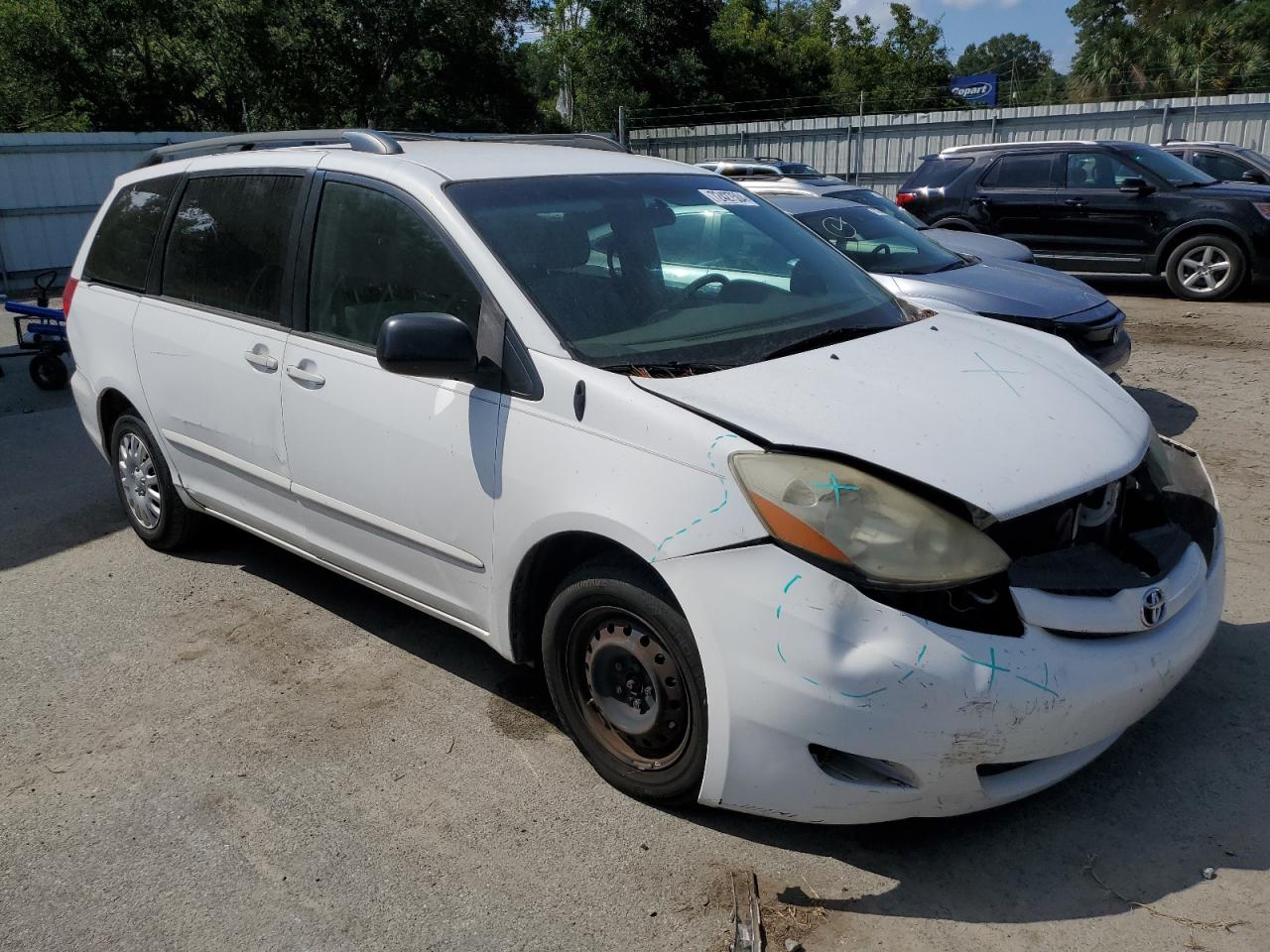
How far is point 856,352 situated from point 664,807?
1.49 meters

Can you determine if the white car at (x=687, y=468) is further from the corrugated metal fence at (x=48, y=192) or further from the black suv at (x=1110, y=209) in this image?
the corrugated metal fence at (x=48, y=192)

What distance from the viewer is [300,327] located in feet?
13.1

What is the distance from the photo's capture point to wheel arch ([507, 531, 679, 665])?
10.1ft

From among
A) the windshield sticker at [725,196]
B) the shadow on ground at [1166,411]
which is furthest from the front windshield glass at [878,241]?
the windshield sticker at [725,196]

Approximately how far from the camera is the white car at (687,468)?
2.65m

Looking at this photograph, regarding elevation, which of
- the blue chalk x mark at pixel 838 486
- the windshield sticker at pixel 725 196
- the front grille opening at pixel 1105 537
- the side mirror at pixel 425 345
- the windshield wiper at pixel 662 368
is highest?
the windshield sticker at pixel 725 196

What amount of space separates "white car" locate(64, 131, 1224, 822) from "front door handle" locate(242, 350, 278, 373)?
0.03m

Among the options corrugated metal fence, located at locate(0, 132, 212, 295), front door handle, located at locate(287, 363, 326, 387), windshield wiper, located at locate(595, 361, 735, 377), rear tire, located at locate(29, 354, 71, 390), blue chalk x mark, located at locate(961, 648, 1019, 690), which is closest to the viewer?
blue chalk x mark, located at locate(961, 648, 1019, 690)

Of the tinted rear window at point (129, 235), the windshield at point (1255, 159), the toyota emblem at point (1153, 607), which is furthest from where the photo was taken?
the windshield at point (1255, 159)

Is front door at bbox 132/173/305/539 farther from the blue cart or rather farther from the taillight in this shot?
the blue cart

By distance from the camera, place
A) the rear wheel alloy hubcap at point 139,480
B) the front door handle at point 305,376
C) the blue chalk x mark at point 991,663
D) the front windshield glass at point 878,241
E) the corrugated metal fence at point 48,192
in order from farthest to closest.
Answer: the corrugated metal fence at point 48,192
the front windshield glass at point 878,241
the rear wheel alloy hubcap at point 139,480
the front door handle at point 305,376
the blue chalk x mark at point 991,663

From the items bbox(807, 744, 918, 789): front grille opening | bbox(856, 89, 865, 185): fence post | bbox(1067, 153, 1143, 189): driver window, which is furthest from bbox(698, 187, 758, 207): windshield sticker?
bbox(856, 89, 865, 185): fence post

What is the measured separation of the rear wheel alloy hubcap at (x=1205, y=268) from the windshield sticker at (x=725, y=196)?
9656 mm

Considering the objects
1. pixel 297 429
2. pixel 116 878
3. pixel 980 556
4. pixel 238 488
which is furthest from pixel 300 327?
pixel 980 556
